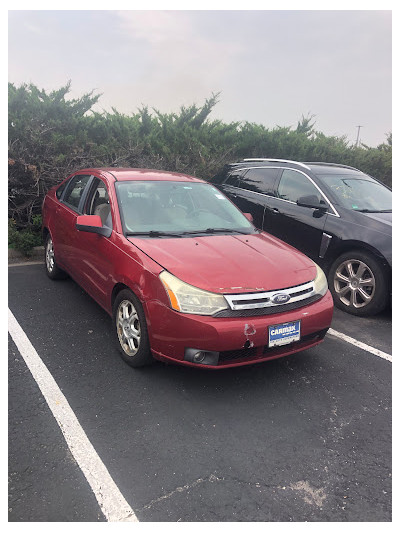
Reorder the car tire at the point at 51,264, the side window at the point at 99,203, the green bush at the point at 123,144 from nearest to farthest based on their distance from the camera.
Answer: the side window at the point at 99,203 → the car tire at the point at 51,264 → the green bush at the point at 123,144

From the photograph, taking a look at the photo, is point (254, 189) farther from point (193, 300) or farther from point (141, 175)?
point (193, 300)

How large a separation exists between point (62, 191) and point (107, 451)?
11.6 feet

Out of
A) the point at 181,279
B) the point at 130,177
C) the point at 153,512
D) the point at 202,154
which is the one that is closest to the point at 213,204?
the point at 130,177

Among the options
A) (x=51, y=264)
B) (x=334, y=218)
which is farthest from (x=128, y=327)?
(x=334, y=218)

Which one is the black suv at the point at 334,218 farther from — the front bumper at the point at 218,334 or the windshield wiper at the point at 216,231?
the front bumper at the point at 218,334

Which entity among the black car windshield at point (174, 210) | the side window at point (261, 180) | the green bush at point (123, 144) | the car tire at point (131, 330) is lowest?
the car tire at point (131, 330)

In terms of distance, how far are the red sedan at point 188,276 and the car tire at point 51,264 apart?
0.87 m

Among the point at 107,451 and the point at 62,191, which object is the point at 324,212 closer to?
the point at 62,191

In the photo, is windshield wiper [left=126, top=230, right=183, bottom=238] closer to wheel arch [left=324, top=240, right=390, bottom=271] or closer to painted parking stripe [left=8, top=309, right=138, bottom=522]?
painted parking stripe [left=8, top=309, right=138, bottom=522]

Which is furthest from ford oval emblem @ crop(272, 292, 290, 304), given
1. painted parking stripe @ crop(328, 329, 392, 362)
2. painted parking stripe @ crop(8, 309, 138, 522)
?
painted parking stripe @ crop(8, 309, 138, 522)

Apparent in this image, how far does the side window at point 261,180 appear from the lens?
5684 mm

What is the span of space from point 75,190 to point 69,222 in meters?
0.45

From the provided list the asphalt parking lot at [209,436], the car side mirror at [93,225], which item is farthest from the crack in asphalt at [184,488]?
the car side mirror at [93,225]

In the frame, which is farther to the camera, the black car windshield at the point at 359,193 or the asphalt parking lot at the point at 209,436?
the black car windshield at the point at 359,193
